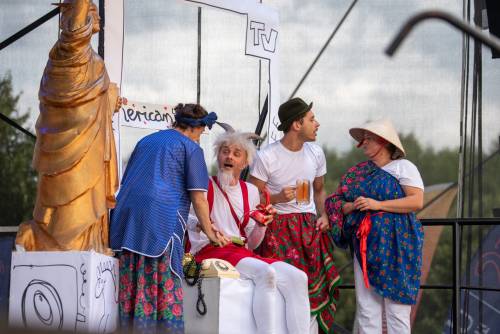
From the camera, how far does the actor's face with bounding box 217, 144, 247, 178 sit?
5.29m

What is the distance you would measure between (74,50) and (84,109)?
10.0 inches

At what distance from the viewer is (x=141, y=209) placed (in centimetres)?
478

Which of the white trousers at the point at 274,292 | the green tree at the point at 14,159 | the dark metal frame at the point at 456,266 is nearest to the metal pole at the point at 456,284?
the dark metal frame at the point at 456,266

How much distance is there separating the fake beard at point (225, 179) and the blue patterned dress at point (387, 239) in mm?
561

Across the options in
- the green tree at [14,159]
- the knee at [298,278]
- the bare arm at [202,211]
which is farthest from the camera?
the green tree at [14,159]

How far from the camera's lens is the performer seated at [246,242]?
16.6 ft

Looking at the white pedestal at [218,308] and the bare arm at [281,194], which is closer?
the white pedestal at [218,308]

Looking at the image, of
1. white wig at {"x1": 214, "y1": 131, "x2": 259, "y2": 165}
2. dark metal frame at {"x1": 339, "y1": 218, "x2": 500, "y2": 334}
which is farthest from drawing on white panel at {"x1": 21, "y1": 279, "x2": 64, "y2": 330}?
dark metal frame at {"x1": 339, "y1": 218, "x2": 500, "y2": 334}

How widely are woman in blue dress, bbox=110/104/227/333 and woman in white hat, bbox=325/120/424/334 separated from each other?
2.67ft

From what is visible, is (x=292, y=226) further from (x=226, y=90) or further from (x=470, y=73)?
(x=470, y=73)

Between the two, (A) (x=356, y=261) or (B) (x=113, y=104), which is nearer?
(B) (x=113, y=104)

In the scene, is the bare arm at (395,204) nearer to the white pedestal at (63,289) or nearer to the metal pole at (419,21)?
the white pedestal at (63,289)

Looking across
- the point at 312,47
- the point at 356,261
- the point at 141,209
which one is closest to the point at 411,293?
the point at 356,261

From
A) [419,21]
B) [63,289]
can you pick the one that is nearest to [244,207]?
[63,289]
